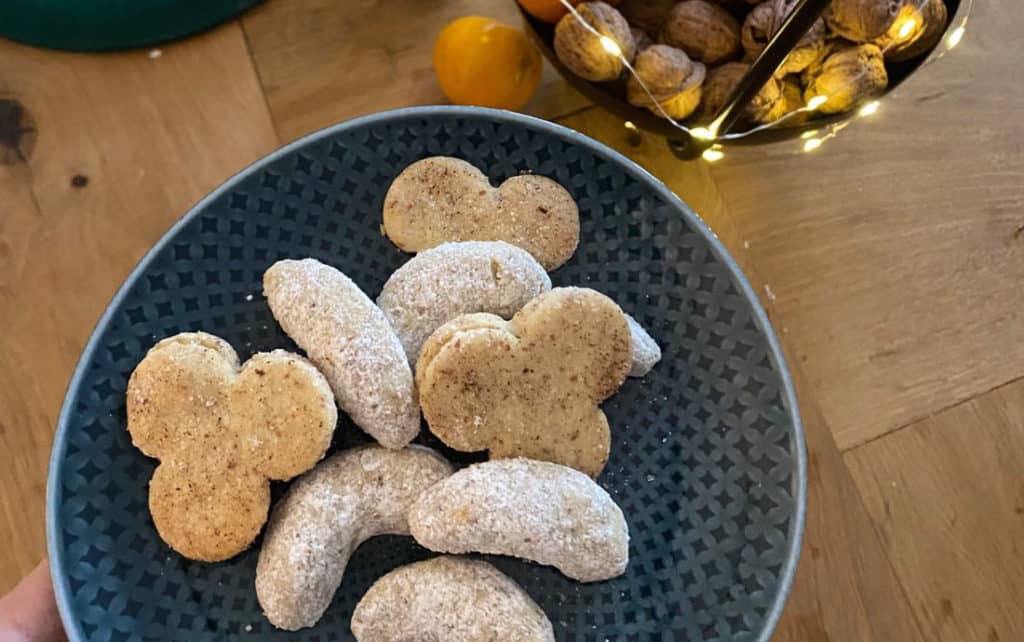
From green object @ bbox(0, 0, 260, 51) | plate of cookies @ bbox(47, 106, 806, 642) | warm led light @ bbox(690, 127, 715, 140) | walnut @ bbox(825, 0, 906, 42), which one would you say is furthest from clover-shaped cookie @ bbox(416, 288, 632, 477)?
green object @ bbox(0, 0, 260, 51)

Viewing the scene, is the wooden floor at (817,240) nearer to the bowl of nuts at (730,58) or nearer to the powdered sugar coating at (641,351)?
the bowl of nuts at (730,58)

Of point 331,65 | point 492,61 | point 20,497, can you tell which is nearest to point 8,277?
point 20,497

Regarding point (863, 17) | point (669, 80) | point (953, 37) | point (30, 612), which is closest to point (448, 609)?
point (30, 612)

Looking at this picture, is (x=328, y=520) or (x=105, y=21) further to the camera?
(x=105, y=21)

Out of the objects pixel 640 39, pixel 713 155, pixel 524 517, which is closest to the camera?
pixel 524 517

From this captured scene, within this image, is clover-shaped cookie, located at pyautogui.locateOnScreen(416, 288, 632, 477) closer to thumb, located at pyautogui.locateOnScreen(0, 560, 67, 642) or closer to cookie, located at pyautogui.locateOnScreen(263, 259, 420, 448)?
cookie, located at pyautogui.locateOnScreen(263, 259, 420, 448)

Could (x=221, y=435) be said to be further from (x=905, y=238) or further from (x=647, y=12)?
(x=905, y=238)
